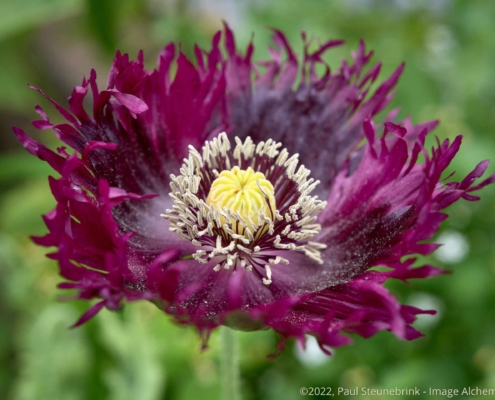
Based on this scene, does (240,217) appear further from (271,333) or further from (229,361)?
(271,333)

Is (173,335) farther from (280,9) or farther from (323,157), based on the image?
(280,9)

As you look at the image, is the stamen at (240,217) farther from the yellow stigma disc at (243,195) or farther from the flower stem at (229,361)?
the flower stem at (229,361)

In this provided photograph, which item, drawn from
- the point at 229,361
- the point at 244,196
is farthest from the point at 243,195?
the point at 229,361

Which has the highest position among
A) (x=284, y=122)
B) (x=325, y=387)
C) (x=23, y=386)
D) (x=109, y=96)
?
(x=284, y=122)

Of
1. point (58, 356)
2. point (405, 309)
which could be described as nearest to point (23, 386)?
point (58, 356)

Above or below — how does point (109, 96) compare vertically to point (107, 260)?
above

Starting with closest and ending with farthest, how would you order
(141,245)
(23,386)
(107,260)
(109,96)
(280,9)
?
(107,260) < (109,96) < (141,245) < (23,386) < (280,9)

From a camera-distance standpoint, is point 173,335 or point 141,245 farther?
point 173,335

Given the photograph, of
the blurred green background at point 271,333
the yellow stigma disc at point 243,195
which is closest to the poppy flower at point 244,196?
the yellow stigma disc at point 243,195
